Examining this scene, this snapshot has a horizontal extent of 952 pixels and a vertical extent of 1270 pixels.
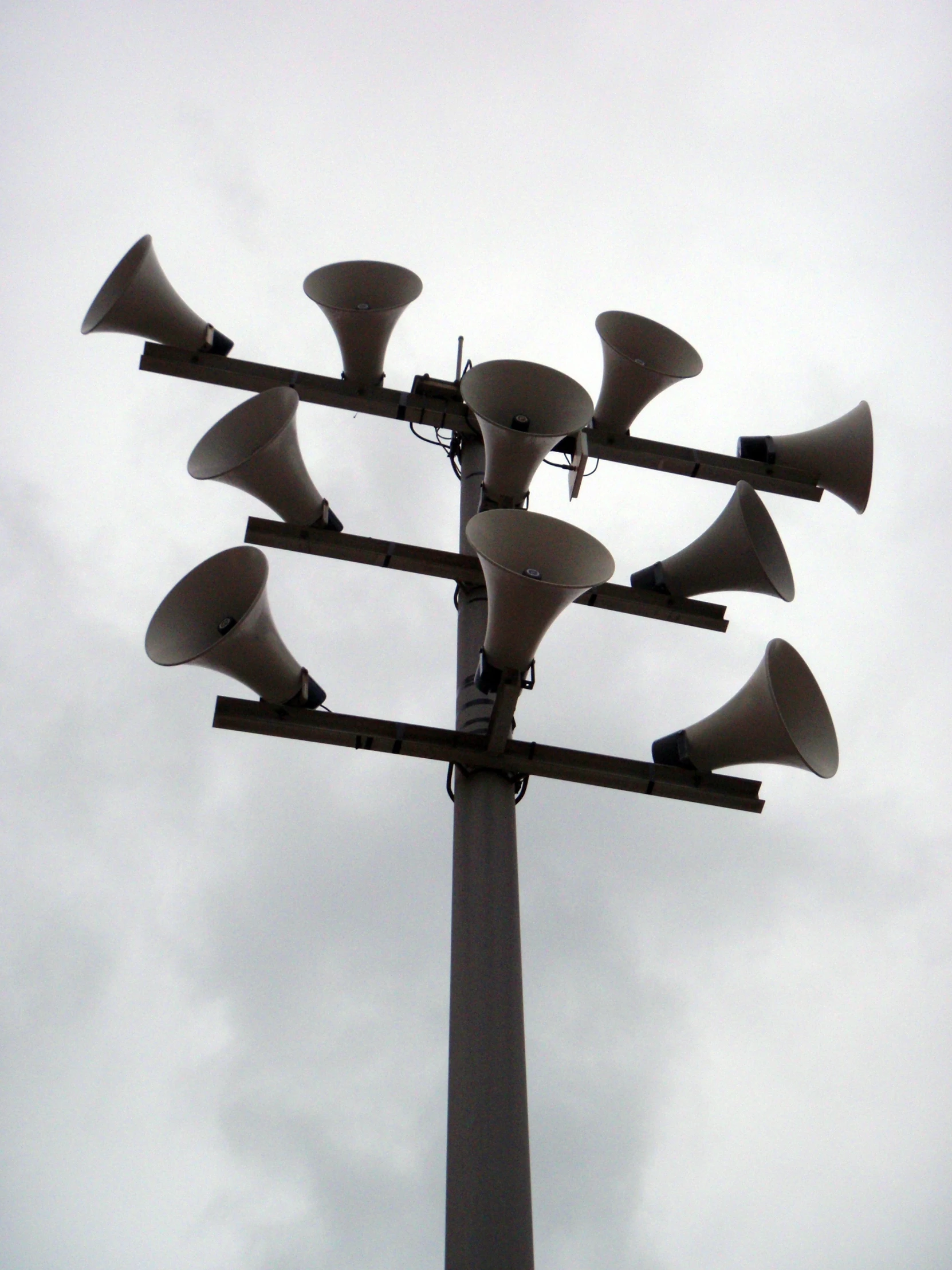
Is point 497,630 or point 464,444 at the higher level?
point 464,444

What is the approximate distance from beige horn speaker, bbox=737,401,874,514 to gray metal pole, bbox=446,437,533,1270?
6.55 feet

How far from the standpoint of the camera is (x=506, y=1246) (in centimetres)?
316

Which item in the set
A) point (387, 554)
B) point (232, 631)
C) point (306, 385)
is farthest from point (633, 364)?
point (232, 631)

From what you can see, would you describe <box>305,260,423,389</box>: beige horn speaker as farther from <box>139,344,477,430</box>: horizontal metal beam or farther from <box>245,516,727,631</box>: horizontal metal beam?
<box>245,516,727,631</box>: horizontal metal beam

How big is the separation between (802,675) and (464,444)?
5.44 ft

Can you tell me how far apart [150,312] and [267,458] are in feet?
4.04

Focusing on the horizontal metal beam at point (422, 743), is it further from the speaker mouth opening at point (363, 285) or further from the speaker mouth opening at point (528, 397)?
the speaker mouth opening at point (363, 285)

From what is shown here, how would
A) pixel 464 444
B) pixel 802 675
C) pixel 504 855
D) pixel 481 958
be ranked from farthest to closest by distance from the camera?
pixel 464 444 < pixel 802 675 < pixel 504 855 < pixel 481 958

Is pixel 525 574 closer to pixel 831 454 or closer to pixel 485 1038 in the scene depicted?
pixel 485 1038

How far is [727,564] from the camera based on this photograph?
4.85 meters

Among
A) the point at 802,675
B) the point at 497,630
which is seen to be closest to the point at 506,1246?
the point at 497,630

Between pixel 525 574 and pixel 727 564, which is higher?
pixel 727 564

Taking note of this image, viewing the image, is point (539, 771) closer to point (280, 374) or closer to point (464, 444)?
point (464, 444)

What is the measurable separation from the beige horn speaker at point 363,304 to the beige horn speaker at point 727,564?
150 centimetres
